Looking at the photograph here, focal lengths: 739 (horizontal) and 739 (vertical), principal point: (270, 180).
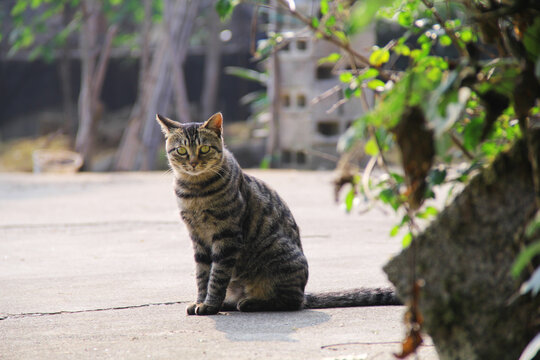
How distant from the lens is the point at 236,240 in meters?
4.06

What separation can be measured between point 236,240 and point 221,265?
0.16 meters

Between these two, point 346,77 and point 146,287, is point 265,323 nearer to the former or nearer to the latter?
point 146,287

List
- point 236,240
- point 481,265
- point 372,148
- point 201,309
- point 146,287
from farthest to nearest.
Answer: point 146,287 → point 236,240 → point 201,309 → point 481,265 → point 372,148

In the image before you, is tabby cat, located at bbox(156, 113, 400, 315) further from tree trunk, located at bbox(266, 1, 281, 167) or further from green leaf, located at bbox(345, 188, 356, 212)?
tree trunk, located at bbox(266, 1, 281, 167)

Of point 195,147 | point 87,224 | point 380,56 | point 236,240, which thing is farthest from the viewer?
point 87,224

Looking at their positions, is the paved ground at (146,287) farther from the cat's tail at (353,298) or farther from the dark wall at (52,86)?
the dark wall at (52,86)

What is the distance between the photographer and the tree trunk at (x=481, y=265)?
217cm

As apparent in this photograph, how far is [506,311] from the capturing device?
2.19 m

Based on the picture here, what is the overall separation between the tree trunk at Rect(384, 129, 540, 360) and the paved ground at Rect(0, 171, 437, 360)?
2.49ft

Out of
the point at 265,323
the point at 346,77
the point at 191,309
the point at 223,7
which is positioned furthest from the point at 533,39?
the point at 191,309

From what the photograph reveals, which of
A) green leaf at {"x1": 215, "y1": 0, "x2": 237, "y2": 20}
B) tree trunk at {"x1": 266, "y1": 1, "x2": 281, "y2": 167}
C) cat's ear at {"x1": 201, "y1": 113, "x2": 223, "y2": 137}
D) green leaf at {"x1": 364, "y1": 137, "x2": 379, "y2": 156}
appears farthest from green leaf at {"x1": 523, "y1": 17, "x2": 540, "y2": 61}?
tree trunk at {"x1": 266, "y1": 1, "x2": 281, "y2": 167}

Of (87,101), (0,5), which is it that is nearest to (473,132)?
(87,101)

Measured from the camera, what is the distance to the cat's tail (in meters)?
3.91

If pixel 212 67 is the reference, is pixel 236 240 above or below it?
below
